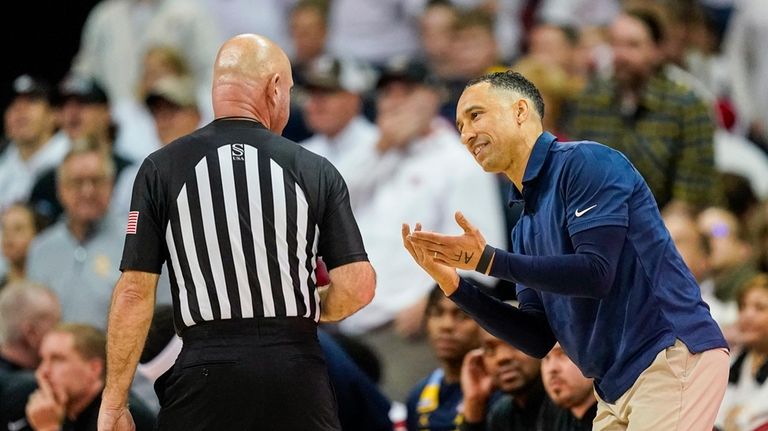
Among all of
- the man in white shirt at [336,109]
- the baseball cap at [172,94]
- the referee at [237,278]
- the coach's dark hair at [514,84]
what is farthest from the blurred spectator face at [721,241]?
the referee at [237,278]

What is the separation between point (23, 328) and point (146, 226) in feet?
10.9

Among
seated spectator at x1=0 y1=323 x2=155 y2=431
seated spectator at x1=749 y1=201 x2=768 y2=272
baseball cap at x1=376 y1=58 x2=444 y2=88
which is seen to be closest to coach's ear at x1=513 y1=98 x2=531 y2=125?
seated spectator at x1=0 y1=323 x2=155 y2=431

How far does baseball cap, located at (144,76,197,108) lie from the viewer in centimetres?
959

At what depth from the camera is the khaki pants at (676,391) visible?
4141 millimetres

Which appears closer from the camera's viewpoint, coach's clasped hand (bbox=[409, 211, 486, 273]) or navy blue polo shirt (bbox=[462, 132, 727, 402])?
coach's clasped hand (bbox=[409, 211, 486, 273])

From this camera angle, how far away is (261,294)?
4199 mm

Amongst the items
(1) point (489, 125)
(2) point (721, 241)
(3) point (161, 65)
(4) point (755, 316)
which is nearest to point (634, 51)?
(2) point (721, 241)

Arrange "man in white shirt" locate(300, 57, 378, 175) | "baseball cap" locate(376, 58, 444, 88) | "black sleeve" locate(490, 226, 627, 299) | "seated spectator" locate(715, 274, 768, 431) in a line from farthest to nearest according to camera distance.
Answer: "man in white shirt" locate(300, 57, 378, 175) → "baseball cap" locate(376, 58, 444, 88) → "seated spectator" locate(715, 274, 768, 431) → "black sleeve" locate(490, 226, 627, 299)

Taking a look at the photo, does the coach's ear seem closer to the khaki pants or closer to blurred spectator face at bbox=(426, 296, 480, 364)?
the khaki pants

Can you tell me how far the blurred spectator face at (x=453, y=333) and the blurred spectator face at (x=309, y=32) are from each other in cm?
501

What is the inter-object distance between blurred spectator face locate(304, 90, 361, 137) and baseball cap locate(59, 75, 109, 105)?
1.82 metres

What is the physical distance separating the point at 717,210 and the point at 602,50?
1.97m

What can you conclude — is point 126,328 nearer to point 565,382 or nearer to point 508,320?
point 508,320

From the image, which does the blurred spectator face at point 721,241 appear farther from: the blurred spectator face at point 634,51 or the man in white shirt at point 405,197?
the man in white shirt at point 405,197
